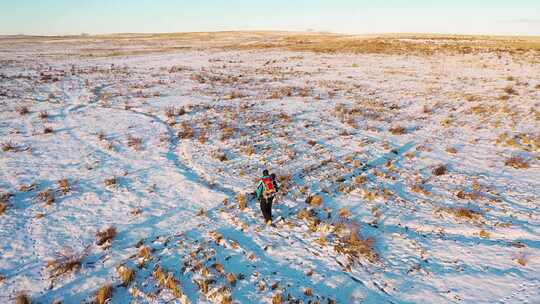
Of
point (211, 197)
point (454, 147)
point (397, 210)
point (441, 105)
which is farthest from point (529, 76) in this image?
point (211, 197)

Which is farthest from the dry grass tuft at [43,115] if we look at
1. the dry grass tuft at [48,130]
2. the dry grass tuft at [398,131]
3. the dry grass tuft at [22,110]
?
the dry grass tuft at [398,131]

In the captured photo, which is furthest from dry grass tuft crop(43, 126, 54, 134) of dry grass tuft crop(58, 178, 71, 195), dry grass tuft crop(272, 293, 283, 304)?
dry grass tuft crop(272, 293, 283, 304)

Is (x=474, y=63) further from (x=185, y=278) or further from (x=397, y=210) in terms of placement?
(x=185, y=278)

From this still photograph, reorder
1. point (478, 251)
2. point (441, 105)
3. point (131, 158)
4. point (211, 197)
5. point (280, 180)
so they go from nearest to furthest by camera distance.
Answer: point (478, 251) < point (211, 197) < point (280, 180) < point (131, 158) < point (441, 105)

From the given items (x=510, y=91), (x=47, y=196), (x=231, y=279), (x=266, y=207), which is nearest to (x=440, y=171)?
(x=266, y=207)

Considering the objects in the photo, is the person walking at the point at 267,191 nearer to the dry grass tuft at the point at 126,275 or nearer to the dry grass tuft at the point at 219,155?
the dry grass tuft at the point at 126,275

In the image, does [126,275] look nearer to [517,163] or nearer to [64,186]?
[64,186]

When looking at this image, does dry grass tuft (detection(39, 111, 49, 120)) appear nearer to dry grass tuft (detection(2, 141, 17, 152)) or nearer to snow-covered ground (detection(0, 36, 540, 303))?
snow-covered ground (detection(0, 36, 540, 303))
